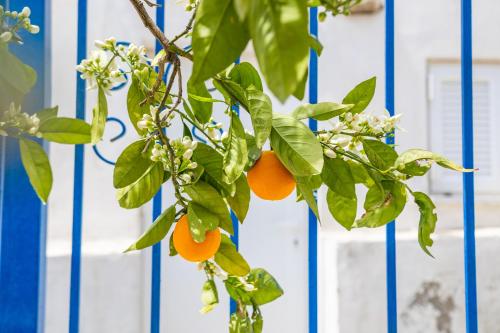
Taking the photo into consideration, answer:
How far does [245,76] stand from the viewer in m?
0.39

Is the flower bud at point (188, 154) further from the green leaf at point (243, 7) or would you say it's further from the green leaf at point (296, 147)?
the green leaf at point (243, 7)

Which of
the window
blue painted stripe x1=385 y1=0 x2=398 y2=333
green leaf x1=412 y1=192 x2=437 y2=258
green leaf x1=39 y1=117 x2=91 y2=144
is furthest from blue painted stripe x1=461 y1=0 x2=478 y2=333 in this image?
the window

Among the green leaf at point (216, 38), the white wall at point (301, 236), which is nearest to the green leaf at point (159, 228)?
the green leaf at point (216, 38)

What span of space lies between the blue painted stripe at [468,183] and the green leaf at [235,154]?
380mm

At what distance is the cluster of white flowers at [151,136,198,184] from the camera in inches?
14.8

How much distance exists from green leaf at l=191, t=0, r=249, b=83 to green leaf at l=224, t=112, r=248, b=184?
13cm

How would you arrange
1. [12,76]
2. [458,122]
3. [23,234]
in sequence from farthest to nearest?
[458,122] < [23,234] < [12,76]

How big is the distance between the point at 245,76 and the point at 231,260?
0.54 feet

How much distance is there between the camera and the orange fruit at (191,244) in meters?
0.39

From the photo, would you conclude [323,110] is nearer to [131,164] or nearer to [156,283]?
[131,164]

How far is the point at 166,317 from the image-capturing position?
7.16ft

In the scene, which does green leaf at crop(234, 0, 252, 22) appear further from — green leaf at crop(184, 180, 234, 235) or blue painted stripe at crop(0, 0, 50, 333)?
blue painted stripe at crop(0, 0, 50, 333)

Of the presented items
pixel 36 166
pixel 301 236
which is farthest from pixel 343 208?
pixel 301 236

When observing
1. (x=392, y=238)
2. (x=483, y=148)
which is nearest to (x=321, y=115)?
(x=392, y=238)
